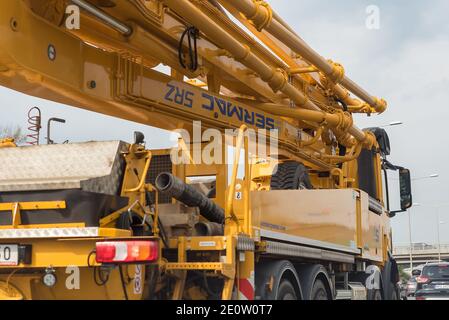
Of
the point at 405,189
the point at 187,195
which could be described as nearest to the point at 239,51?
the point at 187,195

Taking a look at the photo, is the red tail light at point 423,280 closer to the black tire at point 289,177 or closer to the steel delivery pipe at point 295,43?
the steel delivery pipe at point 295,43

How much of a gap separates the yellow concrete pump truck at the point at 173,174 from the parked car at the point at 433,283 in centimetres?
712

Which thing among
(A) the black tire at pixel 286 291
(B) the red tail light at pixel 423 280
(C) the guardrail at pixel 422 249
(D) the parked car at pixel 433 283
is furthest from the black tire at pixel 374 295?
(C) the guardrail at pixel 422 249

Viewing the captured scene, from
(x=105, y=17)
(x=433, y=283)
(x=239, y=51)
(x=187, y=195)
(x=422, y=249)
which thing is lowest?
(x=433, y=283)

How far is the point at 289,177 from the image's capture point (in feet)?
32.8

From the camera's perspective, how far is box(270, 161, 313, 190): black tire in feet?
32.6

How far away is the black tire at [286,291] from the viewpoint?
21.8ft

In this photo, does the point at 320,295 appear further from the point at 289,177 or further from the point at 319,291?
the point at 289,177

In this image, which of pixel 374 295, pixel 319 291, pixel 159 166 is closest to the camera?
pixel 159 166

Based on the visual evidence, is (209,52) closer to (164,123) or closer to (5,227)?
(164,123)

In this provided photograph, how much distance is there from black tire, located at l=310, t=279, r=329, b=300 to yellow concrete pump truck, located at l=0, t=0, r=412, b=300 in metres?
0.03

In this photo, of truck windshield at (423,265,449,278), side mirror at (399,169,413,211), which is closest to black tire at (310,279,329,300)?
side mirror at (399,169,413,211)

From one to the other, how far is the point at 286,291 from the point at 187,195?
1.68m

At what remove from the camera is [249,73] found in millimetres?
8758
